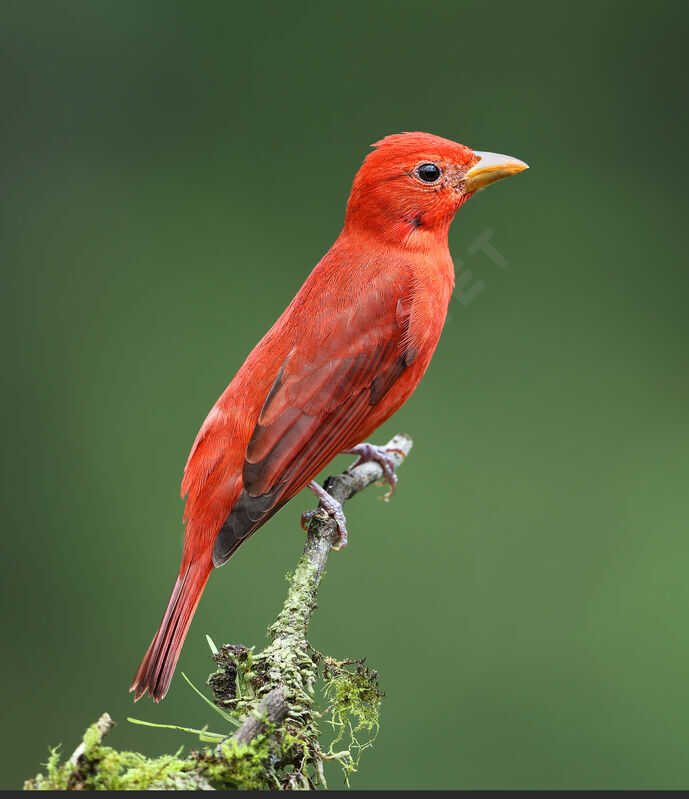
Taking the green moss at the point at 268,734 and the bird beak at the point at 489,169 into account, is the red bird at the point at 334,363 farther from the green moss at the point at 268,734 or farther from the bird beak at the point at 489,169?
the green moss at the point at 268,734

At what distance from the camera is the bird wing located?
7.36 feet

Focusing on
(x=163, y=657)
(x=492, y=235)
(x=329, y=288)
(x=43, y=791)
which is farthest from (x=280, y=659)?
(x=492, y=235)

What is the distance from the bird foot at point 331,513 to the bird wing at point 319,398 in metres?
0.18

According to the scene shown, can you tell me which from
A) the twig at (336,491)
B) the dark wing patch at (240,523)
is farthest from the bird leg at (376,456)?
the dark wing patch at (240,523)

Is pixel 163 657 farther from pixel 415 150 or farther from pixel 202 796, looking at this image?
pixel 415 150

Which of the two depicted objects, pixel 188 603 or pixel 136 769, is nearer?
pixel 136 769

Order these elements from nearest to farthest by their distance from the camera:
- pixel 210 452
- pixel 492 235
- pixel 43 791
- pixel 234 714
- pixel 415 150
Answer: pixel 43 791 → pixel 234 714 → pixel 210 452 → pixel 415 150 → pixel 492 235

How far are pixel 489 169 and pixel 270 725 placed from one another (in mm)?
1916

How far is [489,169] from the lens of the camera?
274cm

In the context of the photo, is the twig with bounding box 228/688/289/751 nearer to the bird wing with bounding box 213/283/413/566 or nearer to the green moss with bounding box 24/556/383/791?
the green moss with bounding box 24/556/383/791

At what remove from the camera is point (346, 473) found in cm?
290

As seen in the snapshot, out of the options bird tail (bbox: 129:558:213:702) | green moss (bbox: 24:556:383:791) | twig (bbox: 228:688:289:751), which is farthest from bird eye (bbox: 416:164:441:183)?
twig (bbox: 228:688:289:751)

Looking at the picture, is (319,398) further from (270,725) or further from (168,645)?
(270,725)

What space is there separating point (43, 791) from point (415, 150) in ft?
6.94
